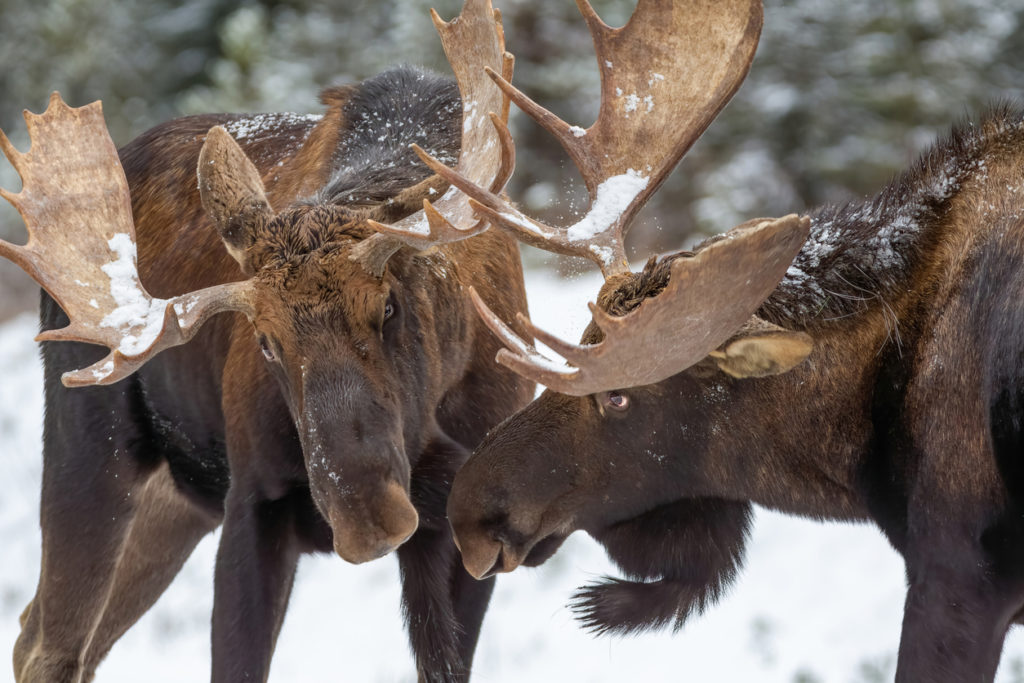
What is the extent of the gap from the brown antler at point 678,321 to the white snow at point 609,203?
62 cm

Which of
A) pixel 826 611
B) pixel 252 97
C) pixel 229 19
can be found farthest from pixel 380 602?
pixel 229 19

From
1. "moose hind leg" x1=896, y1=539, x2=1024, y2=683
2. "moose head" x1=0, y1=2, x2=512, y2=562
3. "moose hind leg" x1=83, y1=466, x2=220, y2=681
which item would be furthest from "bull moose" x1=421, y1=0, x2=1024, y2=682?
"moose hind leg" x1=83, y1=466, x2=220, y2=681

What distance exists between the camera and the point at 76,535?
4.73m

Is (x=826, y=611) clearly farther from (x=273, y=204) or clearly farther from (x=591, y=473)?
(x=273, y=204)

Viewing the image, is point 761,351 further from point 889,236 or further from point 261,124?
point 261,124

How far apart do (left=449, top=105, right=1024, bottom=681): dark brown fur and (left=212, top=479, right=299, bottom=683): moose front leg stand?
2.42 ft

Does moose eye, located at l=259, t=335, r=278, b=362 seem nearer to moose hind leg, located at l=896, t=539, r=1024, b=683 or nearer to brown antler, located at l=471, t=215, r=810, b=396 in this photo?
brown antler, located at l=471, t=215, r=810, b=396

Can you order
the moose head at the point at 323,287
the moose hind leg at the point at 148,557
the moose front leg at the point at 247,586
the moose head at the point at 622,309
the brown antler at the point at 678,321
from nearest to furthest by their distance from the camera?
the brown antler at the point at 678,321 < the moose head at the point at 622,309 < the moose head at the point at 323,287 < the moose front leg at the point at 247,586 < the moose hind leg at the point at 148,557

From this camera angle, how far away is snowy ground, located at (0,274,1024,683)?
548cm

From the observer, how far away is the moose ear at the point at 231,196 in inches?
152

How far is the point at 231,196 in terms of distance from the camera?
12.8 ft

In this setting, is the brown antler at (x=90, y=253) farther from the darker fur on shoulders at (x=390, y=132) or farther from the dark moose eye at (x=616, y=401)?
the dark moose eye at (x=616, y=401)

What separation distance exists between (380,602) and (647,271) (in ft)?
12.6

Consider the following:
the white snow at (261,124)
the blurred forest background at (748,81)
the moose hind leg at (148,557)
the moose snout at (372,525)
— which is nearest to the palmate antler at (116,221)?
the moose snout at (372,525)
